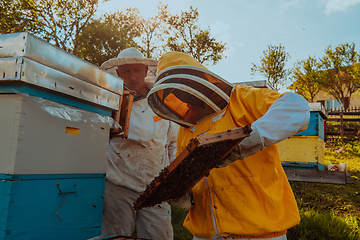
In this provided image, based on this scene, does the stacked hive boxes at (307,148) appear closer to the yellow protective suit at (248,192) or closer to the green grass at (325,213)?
the green grass at (325,213)

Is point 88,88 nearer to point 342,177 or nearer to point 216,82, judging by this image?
point 216,82

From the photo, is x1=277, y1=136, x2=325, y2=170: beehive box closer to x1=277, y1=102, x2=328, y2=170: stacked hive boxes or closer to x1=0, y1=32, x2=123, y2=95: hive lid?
x1=277, y1=102, x2=328, y2=170: stacked hive boxes

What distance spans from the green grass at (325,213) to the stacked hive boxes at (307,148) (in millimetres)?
496

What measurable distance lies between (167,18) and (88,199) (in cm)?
1960

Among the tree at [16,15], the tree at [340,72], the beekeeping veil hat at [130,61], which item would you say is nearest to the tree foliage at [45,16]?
the tree at [16,15]

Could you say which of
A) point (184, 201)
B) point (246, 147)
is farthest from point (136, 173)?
point (246, 147)

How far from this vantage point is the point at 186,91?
65.2 inches

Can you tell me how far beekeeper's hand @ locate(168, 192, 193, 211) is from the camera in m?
1.81

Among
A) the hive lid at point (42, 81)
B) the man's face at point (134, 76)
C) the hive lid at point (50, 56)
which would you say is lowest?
the hive lid at point (42, 81)

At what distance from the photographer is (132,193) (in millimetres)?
2904

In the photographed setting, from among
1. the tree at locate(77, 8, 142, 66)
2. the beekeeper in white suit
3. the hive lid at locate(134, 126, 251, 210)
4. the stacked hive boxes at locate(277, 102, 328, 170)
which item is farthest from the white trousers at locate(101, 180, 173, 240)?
the tree at locate(77, 8, 142, 66)

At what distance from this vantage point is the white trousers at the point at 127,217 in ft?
9.32

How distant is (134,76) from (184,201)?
201 centimetres

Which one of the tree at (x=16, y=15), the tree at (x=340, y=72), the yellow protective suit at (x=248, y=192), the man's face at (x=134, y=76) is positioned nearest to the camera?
the yellow protective suit at (x=248, y=192)
